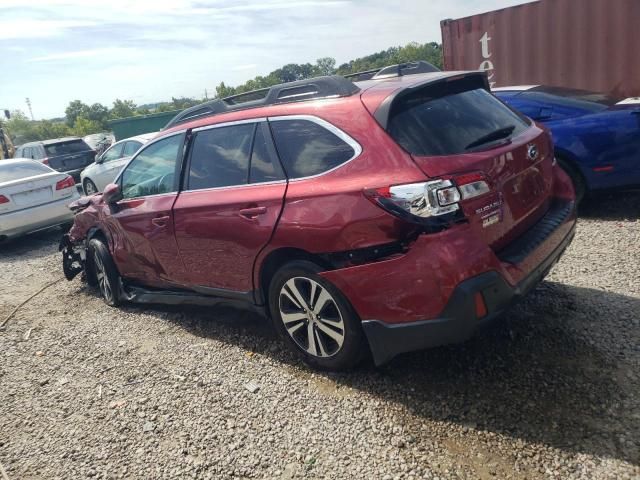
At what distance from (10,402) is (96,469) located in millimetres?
1295

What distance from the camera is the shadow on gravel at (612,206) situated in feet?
18.0

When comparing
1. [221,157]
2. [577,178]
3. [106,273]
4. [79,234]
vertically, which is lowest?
[106,273]

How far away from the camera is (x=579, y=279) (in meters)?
4.04

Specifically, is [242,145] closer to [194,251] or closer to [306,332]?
[194,251]

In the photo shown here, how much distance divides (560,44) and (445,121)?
21.1 ft

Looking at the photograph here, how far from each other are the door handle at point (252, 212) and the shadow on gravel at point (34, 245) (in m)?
6.03

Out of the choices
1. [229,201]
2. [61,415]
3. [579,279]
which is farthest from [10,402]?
[579,279]

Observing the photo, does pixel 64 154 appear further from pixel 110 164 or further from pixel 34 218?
pixel 34 218

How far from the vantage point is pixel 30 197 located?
8312 millimetres

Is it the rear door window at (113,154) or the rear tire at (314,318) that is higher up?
the rear door window at (113,154)

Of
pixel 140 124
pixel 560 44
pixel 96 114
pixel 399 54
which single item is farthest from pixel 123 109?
pixel 560 44

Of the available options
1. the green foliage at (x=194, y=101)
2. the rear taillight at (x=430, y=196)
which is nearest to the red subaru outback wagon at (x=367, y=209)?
the rear taillight at (x=430, y=196)

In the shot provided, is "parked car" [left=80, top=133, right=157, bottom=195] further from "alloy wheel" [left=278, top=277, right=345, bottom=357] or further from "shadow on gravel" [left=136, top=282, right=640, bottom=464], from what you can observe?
"alloy wheel" [left=278, top=277, right=345, bottom=357]

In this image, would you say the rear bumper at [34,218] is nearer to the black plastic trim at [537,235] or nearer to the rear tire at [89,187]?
the rear tire at [89,187]
